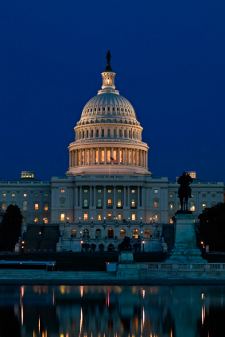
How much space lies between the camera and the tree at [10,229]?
4911 inches

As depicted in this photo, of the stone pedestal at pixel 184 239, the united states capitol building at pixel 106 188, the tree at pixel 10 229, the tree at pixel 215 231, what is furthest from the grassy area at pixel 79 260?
the united states capitol building at pixel 106 188

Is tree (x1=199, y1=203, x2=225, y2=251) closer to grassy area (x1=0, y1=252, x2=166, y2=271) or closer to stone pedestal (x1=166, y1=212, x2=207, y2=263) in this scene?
grassy area (x1=0, y1=252, x2=166, y2=271)

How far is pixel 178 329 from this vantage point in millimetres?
33312

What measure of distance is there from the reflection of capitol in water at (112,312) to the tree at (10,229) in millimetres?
71642

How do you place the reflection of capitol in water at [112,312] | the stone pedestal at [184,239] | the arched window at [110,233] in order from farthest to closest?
1. the arched window at [110,233]
2. the stone pedestal at [184,239]
3. the reflection of capitol in water at [112,312]

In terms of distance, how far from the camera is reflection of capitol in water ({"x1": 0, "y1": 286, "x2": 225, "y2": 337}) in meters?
33.0

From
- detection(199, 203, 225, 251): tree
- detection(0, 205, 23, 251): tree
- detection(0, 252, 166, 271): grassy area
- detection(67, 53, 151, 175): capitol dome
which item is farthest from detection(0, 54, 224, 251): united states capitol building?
detection(0, 252, 166, 271): grassy area

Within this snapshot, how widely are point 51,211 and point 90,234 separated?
22.8 meters

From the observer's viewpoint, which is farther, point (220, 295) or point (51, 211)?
point (51, 211)

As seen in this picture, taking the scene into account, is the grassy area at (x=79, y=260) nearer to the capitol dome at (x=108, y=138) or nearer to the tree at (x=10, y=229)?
the tree at (x=10, y=229)

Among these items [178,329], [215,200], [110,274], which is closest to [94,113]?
[215,200]

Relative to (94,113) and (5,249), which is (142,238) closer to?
(5,249)

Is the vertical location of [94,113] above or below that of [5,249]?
above

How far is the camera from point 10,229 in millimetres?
128875
